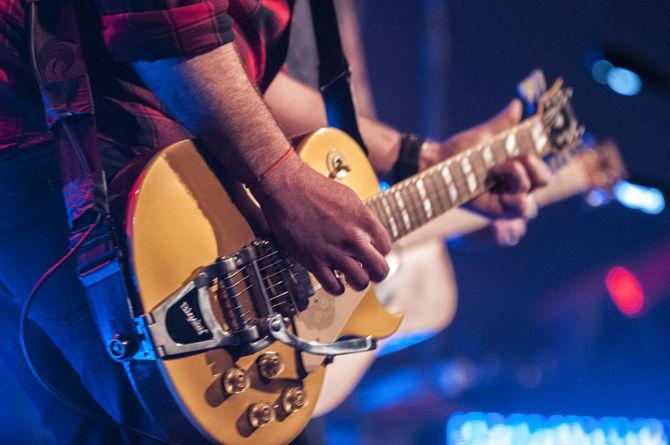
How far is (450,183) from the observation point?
1.62 m

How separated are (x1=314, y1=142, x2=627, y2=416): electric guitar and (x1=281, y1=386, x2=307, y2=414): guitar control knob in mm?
736

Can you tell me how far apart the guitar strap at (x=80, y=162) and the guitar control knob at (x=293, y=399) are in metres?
0.30

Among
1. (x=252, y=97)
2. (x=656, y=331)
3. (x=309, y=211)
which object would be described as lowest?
(x=656, y=331)

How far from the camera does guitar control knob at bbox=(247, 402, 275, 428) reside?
3.38 feet

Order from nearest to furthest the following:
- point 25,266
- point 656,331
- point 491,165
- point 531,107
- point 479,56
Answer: point 25,266 < point 491,165 < point 531,107 < point 656,331 < point 479,56

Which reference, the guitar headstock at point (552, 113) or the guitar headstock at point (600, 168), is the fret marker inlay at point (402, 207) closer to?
the guitar headstock at point (552, 113)

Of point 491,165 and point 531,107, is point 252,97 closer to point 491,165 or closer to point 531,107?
point 491,165

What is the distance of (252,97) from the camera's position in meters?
1.05

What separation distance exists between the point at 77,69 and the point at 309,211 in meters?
0.42

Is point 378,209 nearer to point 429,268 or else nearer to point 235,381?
point 235,381

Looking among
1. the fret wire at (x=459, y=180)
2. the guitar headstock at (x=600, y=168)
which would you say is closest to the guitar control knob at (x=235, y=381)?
the fret wire at (x=459, y=180)

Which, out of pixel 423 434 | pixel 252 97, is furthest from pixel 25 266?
pixel 423 434

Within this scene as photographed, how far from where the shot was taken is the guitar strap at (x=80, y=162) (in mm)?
914

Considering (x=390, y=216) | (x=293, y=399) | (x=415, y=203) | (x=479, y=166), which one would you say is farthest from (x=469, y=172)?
(x=293, y=399)
